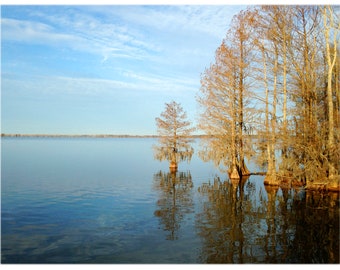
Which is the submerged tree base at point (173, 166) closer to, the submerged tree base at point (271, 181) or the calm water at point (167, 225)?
the calm water at point (167, 225)

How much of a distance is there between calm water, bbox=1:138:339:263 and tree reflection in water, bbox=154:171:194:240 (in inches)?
2.0

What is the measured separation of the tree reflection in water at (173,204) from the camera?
12.8 m

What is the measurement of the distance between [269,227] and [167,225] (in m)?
4.14

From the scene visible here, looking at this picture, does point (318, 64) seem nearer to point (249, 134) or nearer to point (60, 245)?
point (249, 134)

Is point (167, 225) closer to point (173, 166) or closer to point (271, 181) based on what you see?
point (271, 181)

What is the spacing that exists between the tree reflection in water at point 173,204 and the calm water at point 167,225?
0.16 ft

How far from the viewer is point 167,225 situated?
12.6m

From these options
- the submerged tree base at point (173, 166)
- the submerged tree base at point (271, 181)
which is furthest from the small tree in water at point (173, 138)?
the submerged tree base at point (271, 181)

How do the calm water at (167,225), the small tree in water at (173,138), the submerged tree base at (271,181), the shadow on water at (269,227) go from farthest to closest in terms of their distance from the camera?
the small tree in water at (173,138) < the submerged tree base at (271,181) < the calm water at (167,225) < the shadow on water at (269,227)

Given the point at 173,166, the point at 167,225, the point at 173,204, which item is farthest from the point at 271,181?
the point at 173,166

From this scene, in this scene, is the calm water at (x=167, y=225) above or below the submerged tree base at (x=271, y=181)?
below

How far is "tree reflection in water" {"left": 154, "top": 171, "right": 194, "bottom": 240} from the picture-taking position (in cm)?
1280

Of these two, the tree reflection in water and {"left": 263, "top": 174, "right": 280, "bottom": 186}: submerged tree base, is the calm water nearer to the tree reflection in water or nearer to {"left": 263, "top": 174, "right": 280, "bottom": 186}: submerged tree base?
the tree reflection in water

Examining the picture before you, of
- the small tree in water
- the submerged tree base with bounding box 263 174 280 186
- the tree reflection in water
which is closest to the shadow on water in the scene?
the tree reflection in water
